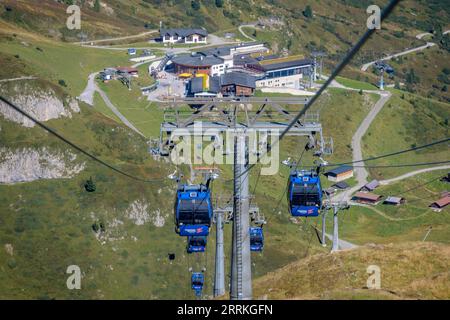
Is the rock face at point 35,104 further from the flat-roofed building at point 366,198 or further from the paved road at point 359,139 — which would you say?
the flat-roofed building at point 366,198

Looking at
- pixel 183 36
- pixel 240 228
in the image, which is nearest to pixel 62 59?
pixel 183 36

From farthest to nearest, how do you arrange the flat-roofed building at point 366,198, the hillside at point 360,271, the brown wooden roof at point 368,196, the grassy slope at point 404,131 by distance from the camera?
1. the grassy slope at point 404,131
2. the brown wooden roof at point 368,196
3. the flat-roofed building at point 366,198
4. the hillside at point 360,271

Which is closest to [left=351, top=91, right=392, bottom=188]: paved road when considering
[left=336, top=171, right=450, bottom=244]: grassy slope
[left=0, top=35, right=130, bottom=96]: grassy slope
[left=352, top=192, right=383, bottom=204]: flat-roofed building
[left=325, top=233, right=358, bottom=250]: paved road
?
[left=352, top=192, right=383, bottom=204]: flat-roofed building

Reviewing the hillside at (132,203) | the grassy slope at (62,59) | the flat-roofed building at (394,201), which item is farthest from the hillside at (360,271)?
the grassy slope at (62,59)

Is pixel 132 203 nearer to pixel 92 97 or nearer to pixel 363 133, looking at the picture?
pixel 92 97

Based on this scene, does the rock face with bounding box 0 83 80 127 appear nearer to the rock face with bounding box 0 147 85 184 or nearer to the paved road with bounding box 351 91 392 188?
the rock face with bounding box 0 147 85 184
